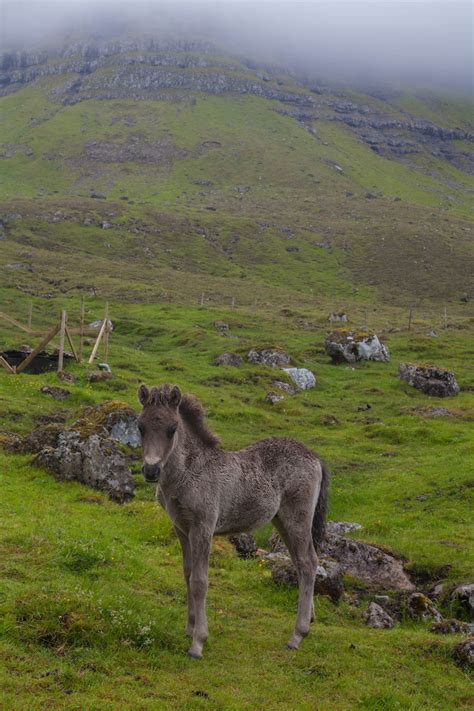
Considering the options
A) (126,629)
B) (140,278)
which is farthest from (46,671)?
(140,278)

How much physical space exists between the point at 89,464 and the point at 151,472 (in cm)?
1088

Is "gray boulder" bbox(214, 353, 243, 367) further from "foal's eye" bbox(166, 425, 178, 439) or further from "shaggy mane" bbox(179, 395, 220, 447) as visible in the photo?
"foal's eye" bbox(166, 425, 178, 439)

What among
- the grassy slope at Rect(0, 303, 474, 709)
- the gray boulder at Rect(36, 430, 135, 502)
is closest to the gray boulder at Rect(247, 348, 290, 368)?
the grassy slope at Rect(0, 303, 474, 709)

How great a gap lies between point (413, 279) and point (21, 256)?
8430 centimetres

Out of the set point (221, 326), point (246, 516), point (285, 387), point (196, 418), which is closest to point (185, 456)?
point (196, 418)

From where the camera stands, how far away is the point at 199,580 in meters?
9.80

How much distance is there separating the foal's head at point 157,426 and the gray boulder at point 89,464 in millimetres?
10016

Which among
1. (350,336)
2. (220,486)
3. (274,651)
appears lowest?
(350,336)

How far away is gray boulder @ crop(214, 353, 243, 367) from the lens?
4644 cm

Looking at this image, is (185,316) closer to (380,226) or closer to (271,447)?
(271,447)

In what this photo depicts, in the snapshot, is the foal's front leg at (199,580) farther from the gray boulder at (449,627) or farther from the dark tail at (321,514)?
the gray boulder at (449,627)

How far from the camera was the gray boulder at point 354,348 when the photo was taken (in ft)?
167

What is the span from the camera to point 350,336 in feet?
170

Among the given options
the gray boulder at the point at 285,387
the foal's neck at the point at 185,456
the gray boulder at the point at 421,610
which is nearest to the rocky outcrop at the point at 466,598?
the gray boulder at the point at 421,610
